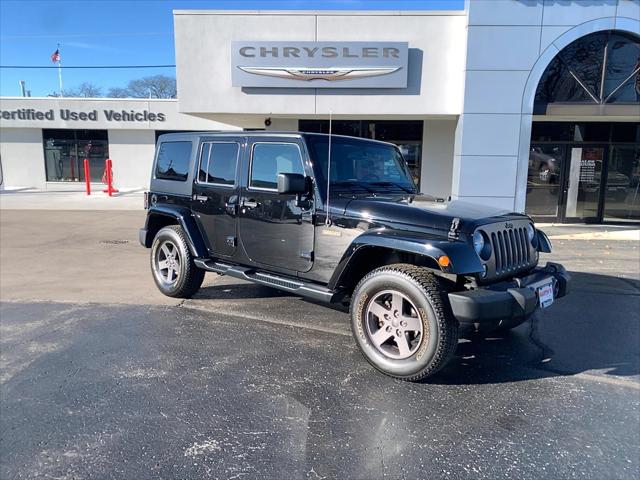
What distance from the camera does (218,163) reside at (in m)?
5.52

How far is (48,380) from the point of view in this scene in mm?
3795

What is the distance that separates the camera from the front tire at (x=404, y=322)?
→ 362cm

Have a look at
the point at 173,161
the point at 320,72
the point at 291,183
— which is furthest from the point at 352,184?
the point at 320,72

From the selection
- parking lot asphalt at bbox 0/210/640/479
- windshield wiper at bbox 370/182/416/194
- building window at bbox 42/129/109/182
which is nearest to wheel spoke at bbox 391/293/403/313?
parking lot asphalt at bbox 0/210/640/479

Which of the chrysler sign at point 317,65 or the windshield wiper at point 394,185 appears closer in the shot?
the windshield wiper at point 394,185

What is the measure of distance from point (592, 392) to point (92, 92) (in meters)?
44.4

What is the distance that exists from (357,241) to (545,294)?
158cm

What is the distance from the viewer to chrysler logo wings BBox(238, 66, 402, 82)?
40.1 feet

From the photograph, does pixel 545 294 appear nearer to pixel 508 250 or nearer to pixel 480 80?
pixel 508 250

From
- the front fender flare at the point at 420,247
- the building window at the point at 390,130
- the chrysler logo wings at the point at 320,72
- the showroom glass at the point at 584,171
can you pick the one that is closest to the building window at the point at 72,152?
the building window at the point at 390,130

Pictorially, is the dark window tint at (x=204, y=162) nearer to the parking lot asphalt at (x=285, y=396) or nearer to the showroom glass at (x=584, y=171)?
the parking lot asphalt at (x=285, y=396)

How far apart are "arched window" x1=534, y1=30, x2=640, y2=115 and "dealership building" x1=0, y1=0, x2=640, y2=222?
0.02m

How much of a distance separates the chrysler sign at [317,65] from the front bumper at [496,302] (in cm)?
937

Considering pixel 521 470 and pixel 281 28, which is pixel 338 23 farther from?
pixel 521 470
